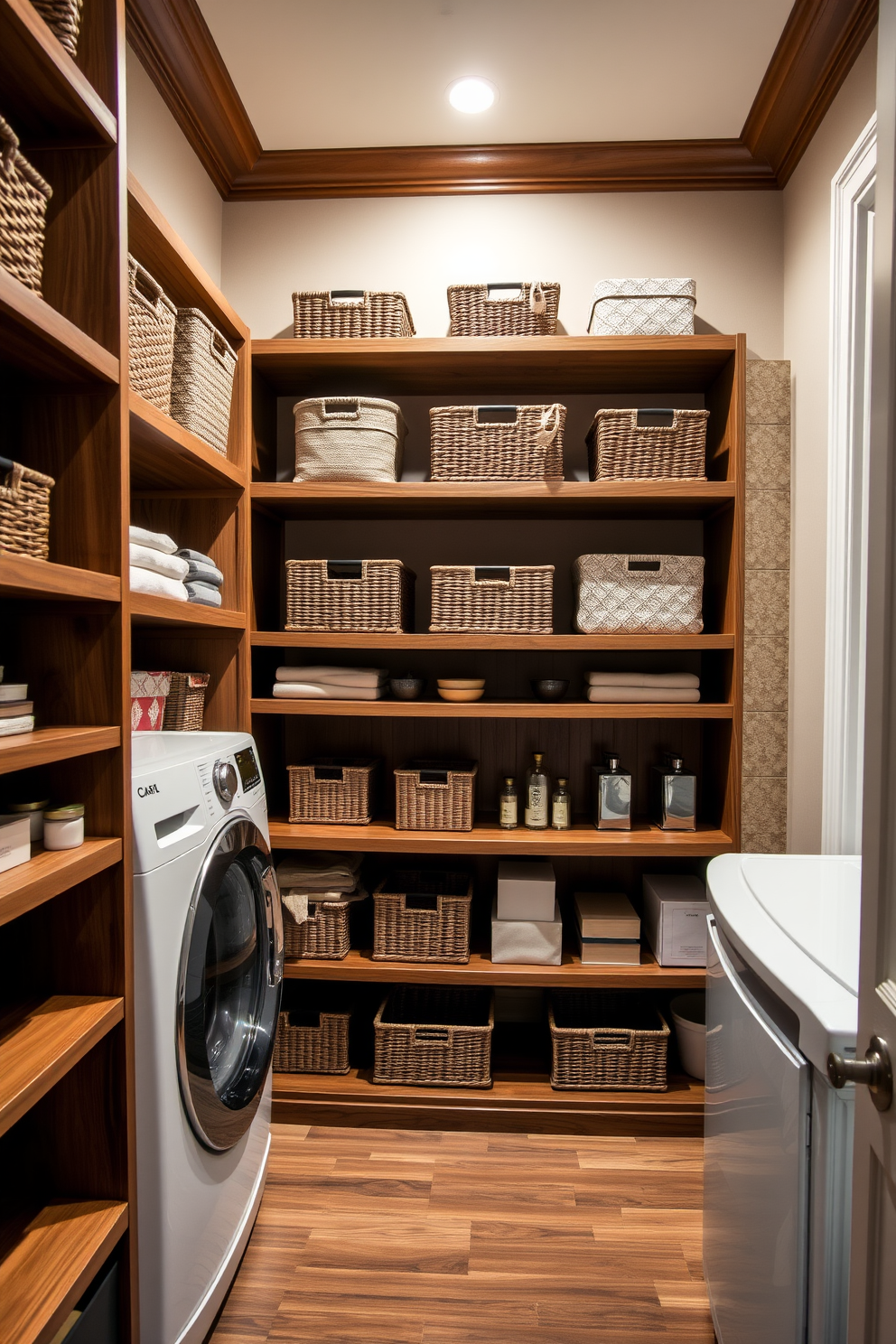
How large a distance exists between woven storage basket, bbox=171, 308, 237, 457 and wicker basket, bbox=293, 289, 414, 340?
1.14 ft

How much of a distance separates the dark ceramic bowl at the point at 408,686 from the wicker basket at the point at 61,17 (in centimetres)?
148

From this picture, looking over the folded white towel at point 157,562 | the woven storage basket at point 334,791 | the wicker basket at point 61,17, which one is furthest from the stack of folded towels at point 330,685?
the wicker basket at point 61,17

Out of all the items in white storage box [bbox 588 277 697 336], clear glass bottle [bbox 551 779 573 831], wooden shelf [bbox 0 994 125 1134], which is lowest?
wooden shelf [bbox 0 994 125 1134]

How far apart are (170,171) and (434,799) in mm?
1793

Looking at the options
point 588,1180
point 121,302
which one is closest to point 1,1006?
point 121,302

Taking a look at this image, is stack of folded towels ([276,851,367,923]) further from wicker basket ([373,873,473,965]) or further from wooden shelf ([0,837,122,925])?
wooden shelf ([0,837,122,925])

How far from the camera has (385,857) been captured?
2537 millimetres

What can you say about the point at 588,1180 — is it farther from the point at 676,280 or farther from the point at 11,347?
the point at 676,280

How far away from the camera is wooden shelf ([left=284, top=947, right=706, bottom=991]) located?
2113 millimetres

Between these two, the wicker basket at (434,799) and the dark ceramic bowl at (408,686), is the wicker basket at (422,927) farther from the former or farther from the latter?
the dark ceramic bowl at (408,686)

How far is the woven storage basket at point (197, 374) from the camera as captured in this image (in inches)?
68.6

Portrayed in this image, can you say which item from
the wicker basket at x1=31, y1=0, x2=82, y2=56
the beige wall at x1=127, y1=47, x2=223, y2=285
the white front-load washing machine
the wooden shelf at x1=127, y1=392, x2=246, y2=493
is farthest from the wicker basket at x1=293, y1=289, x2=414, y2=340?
the white front-load washing machine

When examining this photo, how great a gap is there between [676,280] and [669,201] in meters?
0.46

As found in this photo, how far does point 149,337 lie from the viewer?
58.9 inches
